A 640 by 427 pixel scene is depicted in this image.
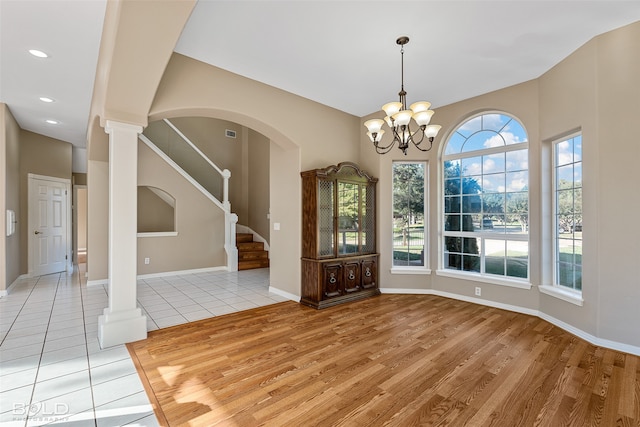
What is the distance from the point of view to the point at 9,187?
516 centimetres

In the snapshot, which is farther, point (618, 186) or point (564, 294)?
point (564, 294)

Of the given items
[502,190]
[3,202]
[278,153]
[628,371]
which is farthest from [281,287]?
[3,202]

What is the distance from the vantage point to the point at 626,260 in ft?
9.84

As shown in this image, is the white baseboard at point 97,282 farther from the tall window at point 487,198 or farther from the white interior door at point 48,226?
the tall window at point 487,198

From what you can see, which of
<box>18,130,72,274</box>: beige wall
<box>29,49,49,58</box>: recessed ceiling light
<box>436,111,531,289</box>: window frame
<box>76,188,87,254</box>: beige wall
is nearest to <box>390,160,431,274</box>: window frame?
<box>436,111,531,289</box>: window frame

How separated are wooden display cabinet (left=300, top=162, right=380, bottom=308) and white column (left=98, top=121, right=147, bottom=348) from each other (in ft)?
7.24

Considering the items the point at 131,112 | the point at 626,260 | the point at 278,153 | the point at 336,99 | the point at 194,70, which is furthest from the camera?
the point at 278,153

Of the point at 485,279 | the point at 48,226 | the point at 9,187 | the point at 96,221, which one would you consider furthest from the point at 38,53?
the point at 485,279

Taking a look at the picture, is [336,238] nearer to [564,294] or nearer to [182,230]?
[564,294]

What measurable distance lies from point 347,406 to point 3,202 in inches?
244

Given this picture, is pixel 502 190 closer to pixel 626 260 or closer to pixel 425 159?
pixel 425 159

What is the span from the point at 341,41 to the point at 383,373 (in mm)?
3237

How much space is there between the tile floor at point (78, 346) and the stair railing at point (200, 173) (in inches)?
55.9

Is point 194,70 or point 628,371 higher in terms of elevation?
point 194,70
